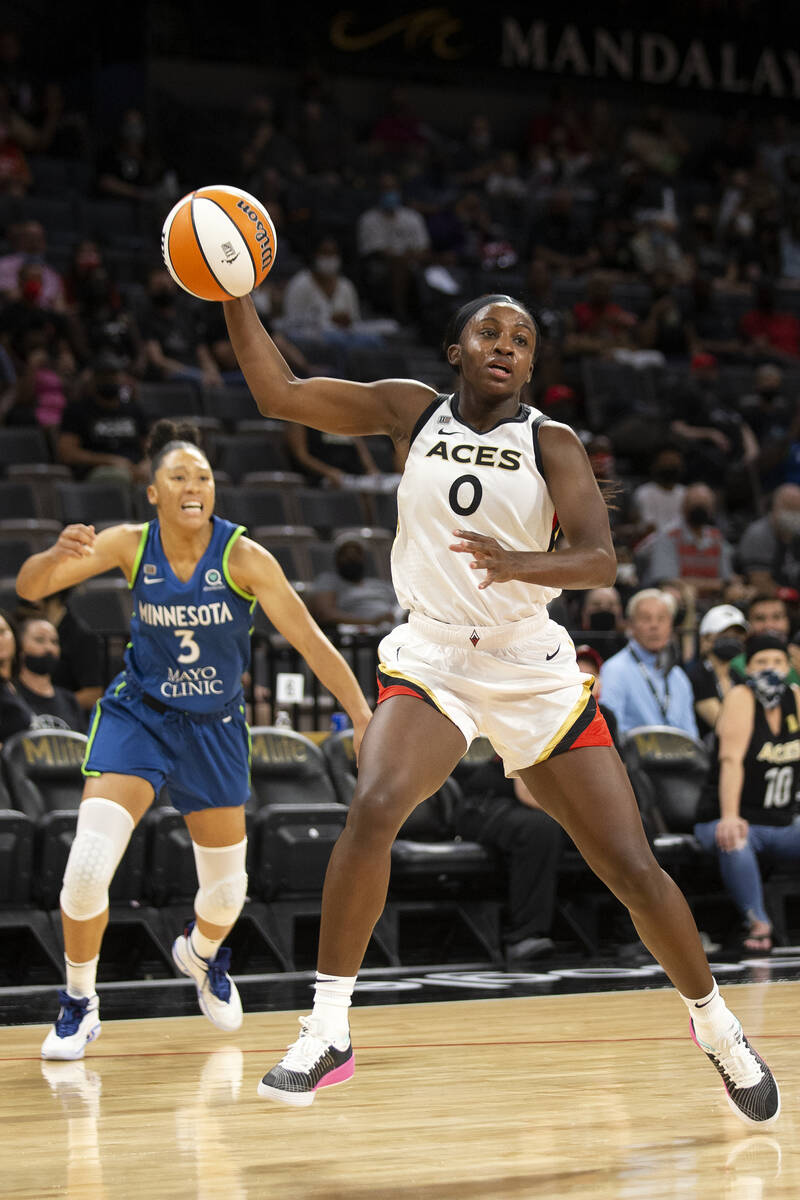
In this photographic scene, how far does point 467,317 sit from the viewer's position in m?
3.97

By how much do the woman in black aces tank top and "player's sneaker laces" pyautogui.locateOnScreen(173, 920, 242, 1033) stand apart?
9.64ft

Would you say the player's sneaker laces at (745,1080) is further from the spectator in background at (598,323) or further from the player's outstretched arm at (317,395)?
the spectator in background at (598,323)

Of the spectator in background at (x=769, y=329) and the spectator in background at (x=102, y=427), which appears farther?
the spectator in background at (x=769, y=329)

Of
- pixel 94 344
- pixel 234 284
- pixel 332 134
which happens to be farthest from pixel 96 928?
pixel 332 134

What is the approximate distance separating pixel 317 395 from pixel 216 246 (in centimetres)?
42

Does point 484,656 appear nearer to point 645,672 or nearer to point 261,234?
point 261,234

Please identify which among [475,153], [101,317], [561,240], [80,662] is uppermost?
[475,153]

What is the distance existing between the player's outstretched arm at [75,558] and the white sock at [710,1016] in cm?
214

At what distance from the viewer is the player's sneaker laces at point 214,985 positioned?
17.1 ft

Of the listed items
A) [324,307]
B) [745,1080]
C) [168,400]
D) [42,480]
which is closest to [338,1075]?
[745,1080]

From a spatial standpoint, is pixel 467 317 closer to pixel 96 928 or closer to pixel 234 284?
pixel 234 284

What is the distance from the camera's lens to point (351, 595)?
948 cm

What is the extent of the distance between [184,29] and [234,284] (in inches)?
547

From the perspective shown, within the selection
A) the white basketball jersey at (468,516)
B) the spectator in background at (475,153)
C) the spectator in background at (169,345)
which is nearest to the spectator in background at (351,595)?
the spectator in background at (169,345)
